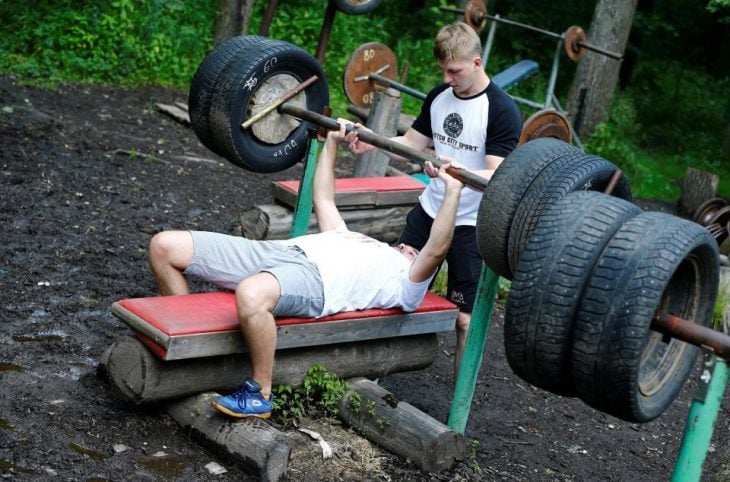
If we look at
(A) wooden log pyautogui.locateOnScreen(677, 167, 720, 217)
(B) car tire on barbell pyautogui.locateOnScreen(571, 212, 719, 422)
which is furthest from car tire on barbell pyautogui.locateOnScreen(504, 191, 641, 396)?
(A) wooden log pyautogui.locateOnScreen(677, 167, 720, 217)

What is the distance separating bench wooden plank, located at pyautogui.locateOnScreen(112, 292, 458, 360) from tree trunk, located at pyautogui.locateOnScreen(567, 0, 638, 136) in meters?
8.65

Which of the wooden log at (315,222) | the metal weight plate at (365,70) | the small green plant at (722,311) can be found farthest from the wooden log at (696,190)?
the wooden log at (315,222)

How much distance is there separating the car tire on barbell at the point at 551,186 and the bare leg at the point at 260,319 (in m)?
0.99

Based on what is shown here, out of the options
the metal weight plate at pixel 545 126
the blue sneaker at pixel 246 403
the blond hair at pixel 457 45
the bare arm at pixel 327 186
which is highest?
the blond hair at pixel 457 45

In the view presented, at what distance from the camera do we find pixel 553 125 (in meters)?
7.70

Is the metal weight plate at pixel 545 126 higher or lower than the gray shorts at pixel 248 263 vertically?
higher

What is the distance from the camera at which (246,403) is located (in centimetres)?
382

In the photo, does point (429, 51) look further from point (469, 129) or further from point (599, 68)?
point (469, 129)

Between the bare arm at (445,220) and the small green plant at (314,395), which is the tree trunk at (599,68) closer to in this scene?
the bare arm at (445,220)

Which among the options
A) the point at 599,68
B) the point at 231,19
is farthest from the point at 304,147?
the point at 599,68

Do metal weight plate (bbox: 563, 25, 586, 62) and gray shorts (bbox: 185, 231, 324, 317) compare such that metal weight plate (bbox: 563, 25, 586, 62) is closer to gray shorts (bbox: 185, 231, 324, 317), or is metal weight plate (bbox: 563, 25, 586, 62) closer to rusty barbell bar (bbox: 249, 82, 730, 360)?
rusty barbell bar (bbox: 249, 82, 730, 360)

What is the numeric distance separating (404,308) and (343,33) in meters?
9.86

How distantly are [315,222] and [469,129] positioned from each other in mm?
1793

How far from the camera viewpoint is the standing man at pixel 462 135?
4320mm
